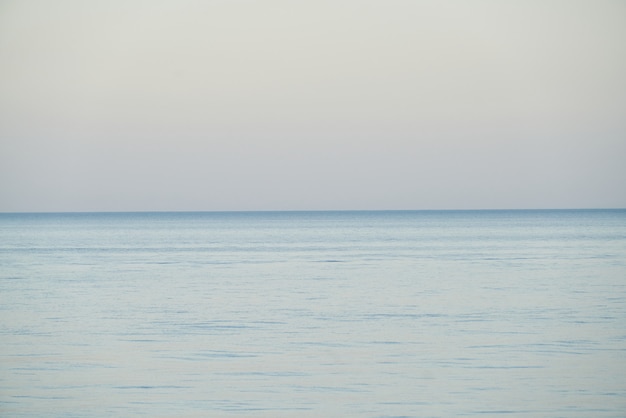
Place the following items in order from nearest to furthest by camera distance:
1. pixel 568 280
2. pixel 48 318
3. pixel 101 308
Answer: pixel 48 318 → pixel 101 308 → pixel 568 280

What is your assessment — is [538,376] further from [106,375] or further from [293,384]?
[106,375]

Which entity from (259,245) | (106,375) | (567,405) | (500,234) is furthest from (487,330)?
(500,234)

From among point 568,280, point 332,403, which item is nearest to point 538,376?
point 332,403

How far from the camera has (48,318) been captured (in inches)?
759

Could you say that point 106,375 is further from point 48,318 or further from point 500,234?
point 500,234

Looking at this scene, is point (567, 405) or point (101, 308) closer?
point (567, 405)

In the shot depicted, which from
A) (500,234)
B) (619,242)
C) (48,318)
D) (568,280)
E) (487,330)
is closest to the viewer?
(487,330)

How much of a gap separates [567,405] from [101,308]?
13.1m

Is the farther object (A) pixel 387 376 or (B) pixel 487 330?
(B) pixel 487 330

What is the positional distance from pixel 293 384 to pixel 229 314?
759 cm

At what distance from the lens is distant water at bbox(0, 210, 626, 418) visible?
11305mm

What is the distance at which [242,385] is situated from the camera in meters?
12.0

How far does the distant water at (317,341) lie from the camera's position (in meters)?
11.3

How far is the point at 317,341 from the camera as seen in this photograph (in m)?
15.4
